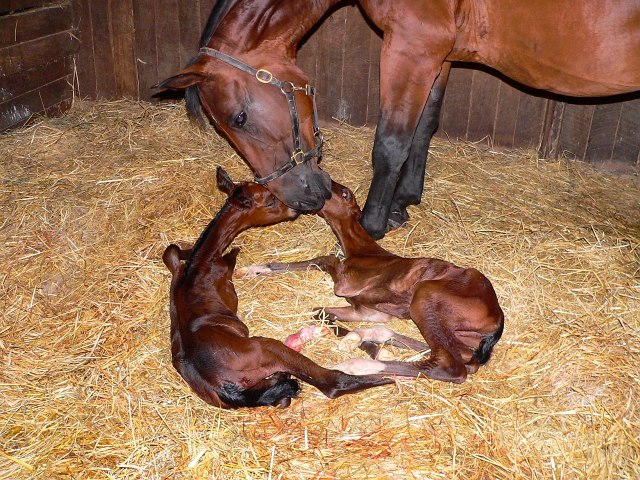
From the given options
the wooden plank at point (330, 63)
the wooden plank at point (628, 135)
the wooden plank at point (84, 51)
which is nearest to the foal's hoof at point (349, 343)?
the wooden plank at point (330, 63)

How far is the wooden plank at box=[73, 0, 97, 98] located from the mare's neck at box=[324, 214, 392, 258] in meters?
3.16

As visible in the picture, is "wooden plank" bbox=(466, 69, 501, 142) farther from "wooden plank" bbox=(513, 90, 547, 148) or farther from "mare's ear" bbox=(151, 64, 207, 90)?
"mare's ear" bbox=(151, 64, 207, 90)

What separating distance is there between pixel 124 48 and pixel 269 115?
2.83 metres

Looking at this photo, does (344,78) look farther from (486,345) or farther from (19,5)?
(486,345)

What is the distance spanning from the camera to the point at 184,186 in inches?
170

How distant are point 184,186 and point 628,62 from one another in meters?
2.76

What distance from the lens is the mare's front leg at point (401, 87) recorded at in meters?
3.41

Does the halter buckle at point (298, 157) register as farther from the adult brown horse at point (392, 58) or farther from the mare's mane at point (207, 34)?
the mare's mane at point (207, 34)

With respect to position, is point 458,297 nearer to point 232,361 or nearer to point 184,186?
point 232,361

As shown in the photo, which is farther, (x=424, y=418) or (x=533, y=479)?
(x=424, y=418)

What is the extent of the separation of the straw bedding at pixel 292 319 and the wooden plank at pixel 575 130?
0.51 feet

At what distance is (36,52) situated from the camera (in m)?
5.09

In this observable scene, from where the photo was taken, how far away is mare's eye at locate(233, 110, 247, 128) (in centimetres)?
322

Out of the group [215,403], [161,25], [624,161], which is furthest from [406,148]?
[161,25]
